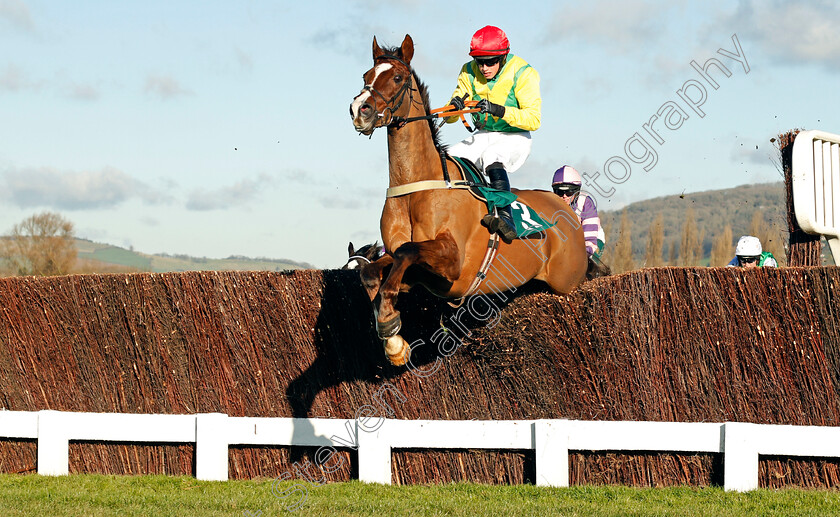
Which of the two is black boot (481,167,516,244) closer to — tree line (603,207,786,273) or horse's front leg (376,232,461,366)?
horse's front leg (376,232,461,366)

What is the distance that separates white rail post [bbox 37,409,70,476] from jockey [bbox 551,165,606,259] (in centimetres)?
485

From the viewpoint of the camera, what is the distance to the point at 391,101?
218 inches

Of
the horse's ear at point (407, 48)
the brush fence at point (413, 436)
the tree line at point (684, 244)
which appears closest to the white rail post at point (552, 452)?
the brush fence at point (413, 436)

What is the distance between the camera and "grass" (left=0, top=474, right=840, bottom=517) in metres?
5.80

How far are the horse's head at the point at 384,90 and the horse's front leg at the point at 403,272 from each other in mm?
781

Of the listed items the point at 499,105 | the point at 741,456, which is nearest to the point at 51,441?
the point at 499,105

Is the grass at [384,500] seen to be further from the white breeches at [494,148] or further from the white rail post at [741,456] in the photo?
the white breeches at [494,148]

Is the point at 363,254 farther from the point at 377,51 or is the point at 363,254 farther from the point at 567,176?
the point at 567,176

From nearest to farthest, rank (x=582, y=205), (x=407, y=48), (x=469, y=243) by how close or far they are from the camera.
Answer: (x=407, y=48) < (x=469, y=243) < (x=582, y=205)

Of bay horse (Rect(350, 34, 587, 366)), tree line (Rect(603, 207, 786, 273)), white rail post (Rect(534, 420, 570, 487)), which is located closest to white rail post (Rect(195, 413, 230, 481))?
bay horse (Rect(350, 34, 587, 366))

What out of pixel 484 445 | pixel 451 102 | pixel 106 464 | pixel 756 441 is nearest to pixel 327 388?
pixel 484 445

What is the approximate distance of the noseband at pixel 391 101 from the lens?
540 centimetres

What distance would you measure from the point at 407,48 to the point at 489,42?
971 millimetres

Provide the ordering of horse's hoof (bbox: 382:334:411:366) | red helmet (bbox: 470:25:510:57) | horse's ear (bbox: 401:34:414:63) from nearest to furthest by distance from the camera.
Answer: horse's hoof (bbox: 382:334:411:366) → horse's ear (bbox: 401:34:414:63) → red helmet (bbox: 470:25:510:57)
